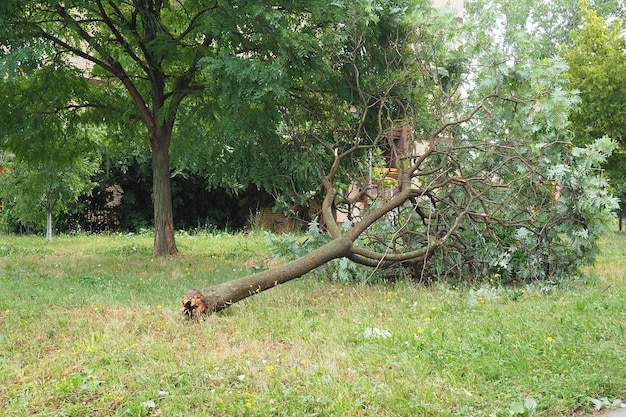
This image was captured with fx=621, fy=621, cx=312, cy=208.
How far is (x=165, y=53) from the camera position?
10789 mm

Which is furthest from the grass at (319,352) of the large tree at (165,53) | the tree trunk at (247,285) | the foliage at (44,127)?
the foliage at (44,127)

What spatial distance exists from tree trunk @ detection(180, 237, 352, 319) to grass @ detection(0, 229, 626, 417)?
16 centimetres

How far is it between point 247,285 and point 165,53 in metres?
5.64

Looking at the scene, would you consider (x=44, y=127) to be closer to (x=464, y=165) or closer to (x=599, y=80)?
(x=464, y=165)

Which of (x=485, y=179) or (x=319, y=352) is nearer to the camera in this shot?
(x=319, y=352)

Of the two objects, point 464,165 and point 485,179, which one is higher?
point 464,165

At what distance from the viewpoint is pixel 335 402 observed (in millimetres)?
4000

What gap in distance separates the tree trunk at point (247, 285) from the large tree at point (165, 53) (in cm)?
220

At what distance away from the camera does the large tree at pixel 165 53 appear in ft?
27.6

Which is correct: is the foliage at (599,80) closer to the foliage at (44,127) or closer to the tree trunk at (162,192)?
the tree trunk at (162,192)

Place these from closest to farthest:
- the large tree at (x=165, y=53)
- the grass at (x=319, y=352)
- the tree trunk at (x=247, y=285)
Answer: the grass at (x=319, y=352), the tree trunk at (x=247, y=285), the large tree at (x=165, y=53)

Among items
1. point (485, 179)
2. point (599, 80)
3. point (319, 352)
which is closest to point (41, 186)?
point (485, 179)

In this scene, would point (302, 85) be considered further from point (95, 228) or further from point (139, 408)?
point (95, 228)

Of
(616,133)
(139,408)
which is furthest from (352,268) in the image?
(616,133)
